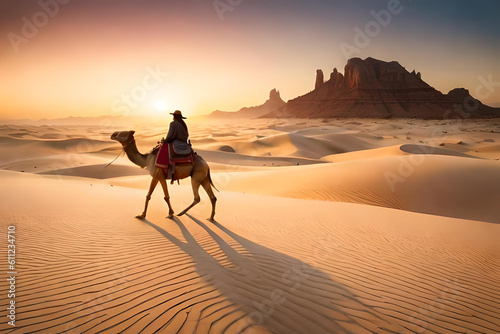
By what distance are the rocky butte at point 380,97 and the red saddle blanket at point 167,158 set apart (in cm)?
13519

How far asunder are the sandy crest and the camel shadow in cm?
2

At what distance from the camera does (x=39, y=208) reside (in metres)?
7.06

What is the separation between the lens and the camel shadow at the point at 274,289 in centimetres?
A: 301

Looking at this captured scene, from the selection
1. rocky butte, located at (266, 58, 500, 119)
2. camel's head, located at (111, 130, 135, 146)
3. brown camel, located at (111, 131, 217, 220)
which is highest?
rocky butte, located at (266, 58, 500, 119)

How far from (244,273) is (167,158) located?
139 inches

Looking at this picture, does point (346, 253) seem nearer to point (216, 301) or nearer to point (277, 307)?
point (277, 307)

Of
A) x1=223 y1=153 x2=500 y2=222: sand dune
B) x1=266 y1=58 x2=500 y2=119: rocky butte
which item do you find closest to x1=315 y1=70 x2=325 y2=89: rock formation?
x1=266 y1=58 x2=500 y2=119: rocky butte

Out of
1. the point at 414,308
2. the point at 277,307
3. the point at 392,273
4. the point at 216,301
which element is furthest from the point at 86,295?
the point at 392,273

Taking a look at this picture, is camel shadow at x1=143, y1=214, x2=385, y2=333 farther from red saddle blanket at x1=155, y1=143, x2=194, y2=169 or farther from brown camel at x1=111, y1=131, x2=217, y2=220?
red saddle blanket at x1=155, y1=143, x2=194, y2=169

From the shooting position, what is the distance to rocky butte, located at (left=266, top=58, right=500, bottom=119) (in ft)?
426

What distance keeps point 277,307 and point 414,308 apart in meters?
1.97

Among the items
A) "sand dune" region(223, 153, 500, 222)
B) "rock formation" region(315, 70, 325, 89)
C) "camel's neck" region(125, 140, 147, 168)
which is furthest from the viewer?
"rock formation" region(315, 70, 325, 89)

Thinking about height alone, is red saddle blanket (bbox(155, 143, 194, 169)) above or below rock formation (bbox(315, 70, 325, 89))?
below

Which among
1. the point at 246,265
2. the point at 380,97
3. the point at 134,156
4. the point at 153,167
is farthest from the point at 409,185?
the point at 380,97
